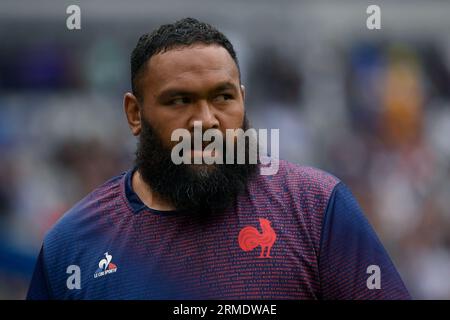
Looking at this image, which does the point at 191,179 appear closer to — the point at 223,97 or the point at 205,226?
the point at 205,226

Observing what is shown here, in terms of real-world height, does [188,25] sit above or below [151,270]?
above

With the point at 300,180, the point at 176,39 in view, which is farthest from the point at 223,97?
the point at 300,180

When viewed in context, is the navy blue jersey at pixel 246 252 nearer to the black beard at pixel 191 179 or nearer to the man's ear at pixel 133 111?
the black beard at pixel 191 179

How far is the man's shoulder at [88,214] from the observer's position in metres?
3.58

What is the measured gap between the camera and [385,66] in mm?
11109

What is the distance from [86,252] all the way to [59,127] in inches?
277

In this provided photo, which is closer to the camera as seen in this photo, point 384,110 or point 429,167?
point 429,167

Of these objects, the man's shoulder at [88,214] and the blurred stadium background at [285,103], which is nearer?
the man's shoulder at [88,214]

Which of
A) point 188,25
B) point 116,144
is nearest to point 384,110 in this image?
point 116,144

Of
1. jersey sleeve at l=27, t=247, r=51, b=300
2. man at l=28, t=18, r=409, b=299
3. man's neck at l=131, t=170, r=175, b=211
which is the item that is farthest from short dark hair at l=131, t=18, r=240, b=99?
jersey sleeve at l=27, t=247, r=51, b=300

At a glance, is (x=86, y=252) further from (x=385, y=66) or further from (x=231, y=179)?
(x=385, y=66)

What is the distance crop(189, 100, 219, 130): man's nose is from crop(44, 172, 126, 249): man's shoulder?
0.47 metres

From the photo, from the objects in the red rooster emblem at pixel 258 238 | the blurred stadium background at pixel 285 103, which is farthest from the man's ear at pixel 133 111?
the blurred stadium background at pixel 285 103

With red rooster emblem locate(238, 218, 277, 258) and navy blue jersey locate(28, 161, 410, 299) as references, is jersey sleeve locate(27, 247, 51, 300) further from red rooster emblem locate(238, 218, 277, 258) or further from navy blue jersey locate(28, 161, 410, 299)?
red rooster emblem locate(238, 218, 277, 258)
